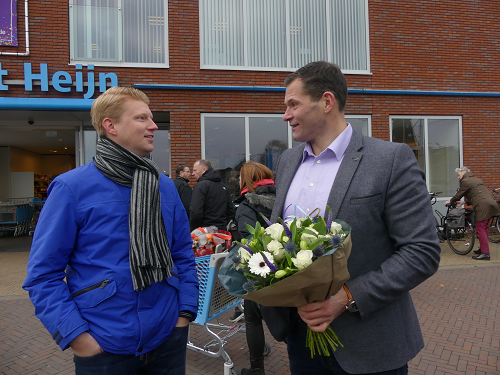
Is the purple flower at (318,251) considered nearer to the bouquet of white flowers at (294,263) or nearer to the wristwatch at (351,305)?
the bouquet of white flowers at (294,263)

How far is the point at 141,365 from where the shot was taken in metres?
1.81

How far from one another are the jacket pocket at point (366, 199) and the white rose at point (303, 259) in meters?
0.39

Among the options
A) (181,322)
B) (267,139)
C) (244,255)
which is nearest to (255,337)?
(181,322)

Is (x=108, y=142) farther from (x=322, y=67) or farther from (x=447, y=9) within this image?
(x=447, y=9)

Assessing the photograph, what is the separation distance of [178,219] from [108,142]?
1.93 ft

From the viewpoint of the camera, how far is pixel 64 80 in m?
8.76

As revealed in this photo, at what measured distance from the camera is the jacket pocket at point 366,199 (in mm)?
1499

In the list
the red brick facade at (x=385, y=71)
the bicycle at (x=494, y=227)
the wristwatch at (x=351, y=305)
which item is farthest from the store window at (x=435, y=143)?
the wristwatch at (x=351, y=305)

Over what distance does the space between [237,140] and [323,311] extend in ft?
27.8

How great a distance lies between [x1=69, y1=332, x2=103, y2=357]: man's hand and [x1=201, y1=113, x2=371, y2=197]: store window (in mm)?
7858

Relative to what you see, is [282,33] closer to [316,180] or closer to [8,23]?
[8,23]

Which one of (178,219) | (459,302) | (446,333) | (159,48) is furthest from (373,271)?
(159,48)

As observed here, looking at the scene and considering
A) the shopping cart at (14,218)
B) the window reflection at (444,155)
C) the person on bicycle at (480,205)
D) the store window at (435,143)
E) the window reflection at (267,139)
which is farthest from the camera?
the shopping cart at (14,218)

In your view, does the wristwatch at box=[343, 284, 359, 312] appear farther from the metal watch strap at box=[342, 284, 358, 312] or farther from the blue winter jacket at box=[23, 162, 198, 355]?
the blue winter jacket at box=[23, 162, 198, 355]
